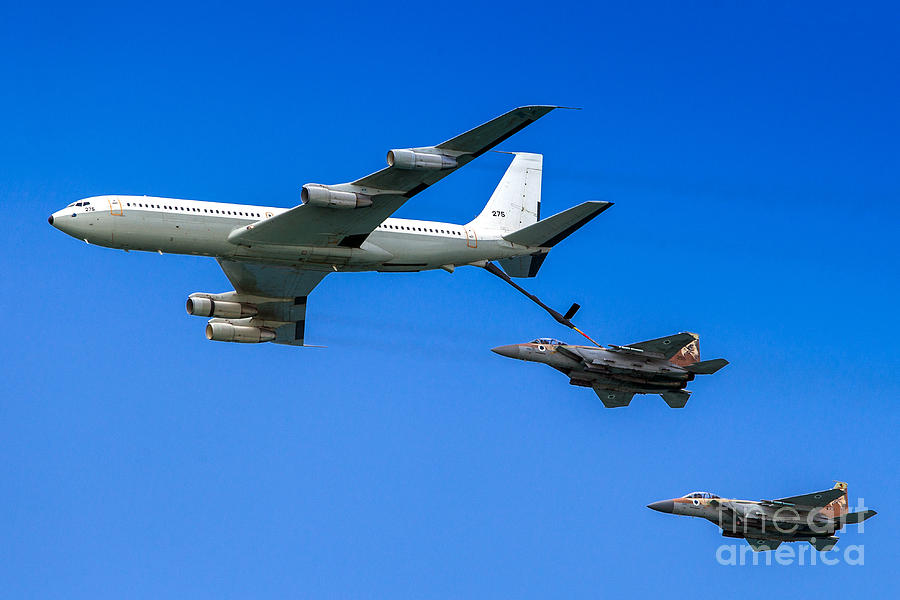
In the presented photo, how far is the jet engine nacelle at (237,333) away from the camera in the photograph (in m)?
65.9

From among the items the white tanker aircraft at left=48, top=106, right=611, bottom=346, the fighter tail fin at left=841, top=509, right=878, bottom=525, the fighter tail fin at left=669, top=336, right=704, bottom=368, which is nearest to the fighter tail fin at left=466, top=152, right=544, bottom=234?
the white tanker aircraft at left=48, top=106, right=611, bottom=346

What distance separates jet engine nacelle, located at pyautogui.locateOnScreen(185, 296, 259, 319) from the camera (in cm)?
6556

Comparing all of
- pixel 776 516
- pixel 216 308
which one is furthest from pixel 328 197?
pixel 776 516

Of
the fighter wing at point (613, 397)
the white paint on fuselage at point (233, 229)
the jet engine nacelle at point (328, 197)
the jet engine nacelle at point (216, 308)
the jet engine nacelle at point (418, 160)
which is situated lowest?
the fighter wing at point (613, 397)

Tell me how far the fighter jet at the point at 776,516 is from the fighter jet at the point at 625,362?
832 cm

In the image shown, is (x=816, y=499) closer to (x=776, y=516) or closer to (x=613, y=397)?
(x=776, y=516)

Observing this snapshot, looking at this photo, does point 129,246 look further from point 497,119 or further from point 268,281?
point 497,119

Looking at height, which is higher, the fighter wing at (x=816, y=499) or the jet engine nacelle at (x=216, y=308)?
the jet engine nacelle at (x=216, y=308)

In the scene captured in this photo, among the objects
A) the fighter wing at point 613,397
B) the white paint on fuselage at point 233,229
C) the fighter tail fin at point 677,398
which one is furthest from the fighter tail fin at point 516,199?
the fighter tail fin at point 677,398

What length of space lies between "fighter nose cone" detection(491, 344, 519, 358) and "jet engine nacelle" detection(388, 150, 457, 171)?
16730 mm

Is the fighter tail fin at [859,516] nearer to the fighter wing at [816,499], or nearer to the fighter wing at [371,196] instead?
the fighter wing at [816,499]

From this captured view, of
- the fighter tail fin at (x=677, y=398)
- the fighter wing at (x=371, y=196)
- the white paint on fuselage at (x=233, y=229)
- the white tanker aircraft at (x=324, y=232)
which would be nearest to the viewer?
the fighter wing at (x=371, y=196)

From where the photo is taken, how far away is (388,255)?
60.4 m

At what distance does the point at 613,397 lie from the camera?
2842 inches
